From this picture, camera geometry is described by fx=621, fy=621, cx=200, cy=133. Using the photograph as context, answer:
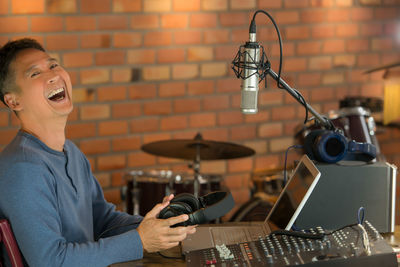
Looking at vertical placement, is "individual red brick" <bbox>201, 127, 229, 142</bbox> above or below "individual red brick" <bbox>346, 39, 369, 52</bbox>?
below

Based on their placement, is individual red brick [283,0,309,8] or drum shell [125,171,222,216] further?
individual red brick [283,0,309,8]

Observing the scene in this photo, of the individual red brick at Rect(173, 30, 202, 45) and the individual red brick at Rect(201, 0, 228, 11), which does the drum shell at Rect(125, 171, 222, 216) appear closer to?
the individual red brick at Rect(173, 30, 202, 45)

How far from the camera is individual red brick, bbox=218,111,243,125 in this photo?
360cm

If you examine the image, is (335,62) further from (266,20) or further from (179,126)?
(179,126)

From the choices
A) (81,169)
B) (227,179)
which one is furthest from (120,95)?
(81,169)

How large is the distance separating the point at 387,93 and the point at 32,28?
78.8 inches

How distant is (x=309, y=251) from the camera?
1546mm

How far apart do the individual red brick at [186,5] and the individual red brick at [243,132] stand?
0.73 m

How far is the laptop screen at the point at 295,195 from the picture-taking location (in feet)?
5.49

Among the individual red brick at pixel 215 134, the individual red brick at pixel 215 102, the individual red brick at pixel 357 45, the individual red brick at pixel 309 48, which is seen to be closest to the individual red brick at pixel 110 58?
the individual red brick at pixel 215 102

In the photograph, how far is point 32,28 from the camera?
3.07 metres

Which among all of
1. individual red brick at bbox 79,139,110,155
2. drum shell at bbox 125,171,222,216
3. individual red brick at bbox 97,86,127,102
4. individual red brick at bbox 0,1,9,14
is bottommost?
drum shell at bbox 125,171,222,216

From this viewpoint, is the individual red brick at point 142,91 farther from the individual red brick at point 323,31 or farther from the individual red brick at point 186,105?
the individual red brick at point 323,31

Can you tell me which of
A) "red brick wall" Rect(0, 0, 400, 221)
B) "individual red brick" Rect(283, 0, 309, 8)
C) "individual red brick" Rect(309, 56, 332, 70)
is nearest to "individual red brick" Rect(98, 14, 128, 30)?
"red brick wall" Rect(0, 0, 400, 221)
